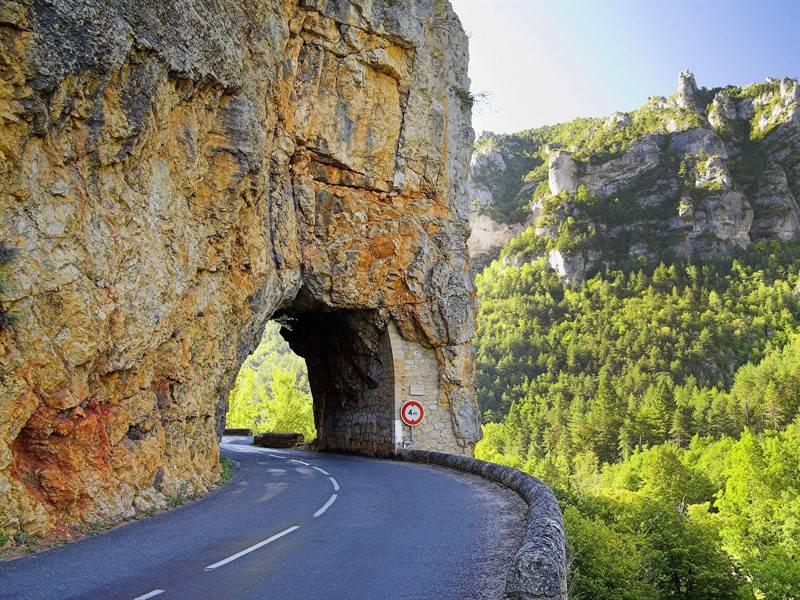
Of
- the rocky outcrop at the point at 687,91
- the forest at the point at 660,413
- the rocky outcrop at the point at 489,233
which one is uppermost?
the rocky outcrop at the point at 687,91

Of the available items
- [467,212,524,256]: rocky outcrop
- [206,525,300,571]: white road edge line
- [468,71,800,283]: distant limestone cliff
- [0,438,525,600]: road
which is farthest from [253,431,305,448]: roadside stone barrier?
[467,212,524,256]: rocky outcrop

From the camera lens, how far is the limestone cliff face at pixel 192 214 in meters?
8.77

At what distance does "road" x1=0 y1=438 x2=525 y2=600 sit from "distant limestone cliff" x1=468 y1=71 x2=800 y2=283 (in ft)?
438

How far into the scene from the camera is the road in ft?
19.2

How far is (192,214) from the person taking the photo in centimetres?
1368

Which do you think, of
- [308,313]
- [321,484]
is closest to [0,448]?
[321,484]

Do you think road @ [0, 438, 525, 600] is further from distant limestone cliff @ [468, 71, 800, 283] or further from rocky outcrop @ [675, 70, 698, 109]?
rocky outcrop @ [675, 70, 698, 109]

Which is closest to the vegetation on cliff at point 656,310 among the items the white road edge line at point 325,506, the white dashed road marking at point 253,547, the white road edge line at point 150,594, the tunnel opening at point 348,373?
the tunnel opening at point 348,373

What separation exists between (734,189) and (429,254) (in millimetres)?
128428

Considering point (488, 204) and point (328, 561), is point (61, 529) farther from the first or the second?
point (488, 204)

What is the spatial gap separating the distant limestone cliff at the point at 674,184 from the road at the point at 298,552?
134 metres

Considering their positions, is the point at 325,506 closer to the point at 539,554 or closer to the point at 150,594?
the point at 150,594

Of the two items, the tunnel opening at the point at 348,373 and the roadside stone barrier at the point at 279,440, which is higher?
the tunnel opening at the point at 348,373

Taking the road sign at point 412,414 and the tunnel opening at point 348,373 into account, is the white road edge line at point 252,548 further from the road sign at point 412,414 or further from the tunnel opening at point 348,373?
the tunnel opening at point 348,373
